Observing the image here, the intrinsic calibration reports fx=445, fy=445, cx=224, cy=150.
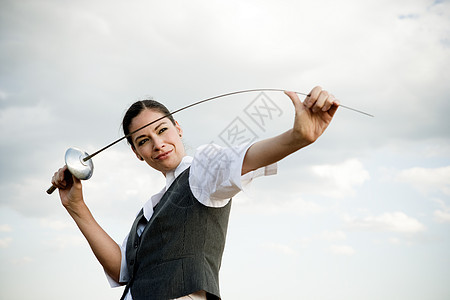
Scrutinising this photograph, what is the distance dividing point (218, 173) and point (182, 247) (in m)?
0.39

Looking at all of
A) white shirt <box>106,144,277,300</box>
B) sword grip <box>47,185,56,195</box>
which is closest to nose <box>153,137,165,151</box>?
white shirt <box>106,144,277,300</box>

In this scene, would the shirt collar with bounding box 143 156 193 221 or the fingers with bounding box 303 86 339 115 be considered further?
the shirt collar with bounding box 143 156 193 221

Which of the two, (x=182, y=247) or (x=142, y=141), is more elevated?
(x=142, y=141)

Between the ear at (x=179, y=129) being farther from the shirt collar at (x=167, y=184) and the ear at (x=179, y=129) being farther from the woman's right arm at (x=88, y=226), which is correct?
the woman's right arm at (x=88, y=226)

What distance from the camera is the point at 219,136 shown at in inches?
73.1

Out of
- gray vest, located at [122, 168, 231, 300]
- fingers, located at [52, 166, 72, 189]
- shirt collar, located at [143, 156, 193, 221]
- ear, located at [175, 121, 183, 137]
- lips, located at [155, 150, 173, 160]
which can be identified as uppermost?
ear, located at [175, 121, 183, 137]

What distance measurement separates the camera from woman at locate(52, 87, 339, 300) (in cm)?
140

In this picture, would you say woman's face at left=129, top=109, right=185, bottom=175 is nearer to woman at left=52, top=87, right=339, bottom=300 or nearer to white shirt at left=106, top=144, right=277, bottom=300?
woman at left=52, top=87, right=339, bottom=300

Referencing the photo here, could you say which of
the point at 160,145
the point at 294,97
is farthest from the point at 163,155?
the point at 294,97

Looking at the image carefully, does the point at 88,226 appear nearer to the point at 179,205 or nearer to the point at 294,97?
the point at 179,205

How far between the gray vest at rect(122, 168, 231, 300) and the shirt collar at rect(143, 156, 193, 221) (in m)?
0.10

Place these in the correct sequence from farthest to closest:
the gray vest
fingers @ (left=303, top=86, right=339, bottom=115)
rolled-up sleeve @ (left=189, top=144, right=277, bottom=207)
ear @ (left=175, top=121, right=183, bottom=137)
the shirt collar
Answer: ear @ (left=175, top=121, right=183, bottom=137) < the shirt collar < the gray vest < rolled-up sleeve @ (left=189, top=144, right=277, bottom=207) < fingers @ (left=303, top=86, right=339, bottom=115)

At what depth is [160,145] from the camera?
206 centimetres

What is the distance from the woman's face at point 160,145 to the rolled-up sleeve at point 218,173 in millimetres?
383
